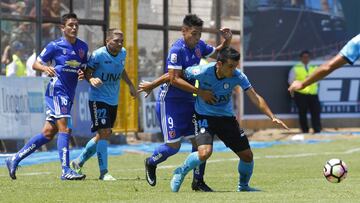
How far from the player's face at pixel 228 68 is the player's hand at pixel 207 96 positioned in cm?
29

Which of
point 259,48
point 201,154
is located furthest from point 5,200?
point 259,48

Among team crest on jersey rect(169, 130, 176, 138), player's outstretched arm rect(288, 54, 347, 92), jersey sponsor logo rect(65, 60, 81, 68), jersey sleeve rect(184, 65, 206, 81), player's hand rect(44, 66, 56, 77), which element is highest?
player's outstretched arm rect(288, 54, 347, 92)

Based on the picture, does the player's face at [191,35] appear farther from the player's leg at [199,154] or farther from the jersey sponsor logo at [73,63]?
the jersey sponsor logo at [73,63]

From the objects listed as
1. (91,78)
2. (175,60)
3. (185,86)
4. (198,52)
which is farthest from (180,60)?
(91,78)

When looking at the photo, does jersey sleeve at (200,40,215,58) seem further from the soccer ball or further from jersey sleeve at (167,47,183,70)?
the soccer ball

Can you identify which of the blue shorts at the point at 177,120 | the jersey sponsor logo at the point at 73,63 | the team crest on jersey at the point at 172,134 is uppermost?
the jersey sponsor logo at the point at 73,63

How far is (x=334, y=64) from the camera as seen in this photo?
30.3 ft

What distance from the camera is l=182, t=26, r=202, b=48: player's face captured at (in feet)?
45.9

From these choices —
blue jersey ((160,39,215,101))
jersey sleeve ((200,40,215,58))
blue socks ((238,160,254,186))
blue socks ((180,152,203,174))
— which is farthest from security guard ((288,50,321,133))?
blue socks ((180,152,203,174))

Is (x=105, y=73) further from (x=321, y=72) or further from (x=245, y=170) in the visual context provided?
(x=321, y=72)

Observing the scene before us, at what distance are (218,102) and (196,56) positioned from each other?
110 centimetres

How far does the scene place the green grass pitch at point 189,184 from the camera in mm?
12227

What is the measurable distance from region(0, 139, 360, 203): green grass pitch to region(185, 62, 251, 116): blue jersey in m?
0.99

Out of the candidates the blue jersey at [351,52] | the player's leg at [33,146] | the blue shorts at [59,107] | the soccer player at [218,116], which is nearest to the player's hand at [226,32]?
the soccer player at [218,116]
